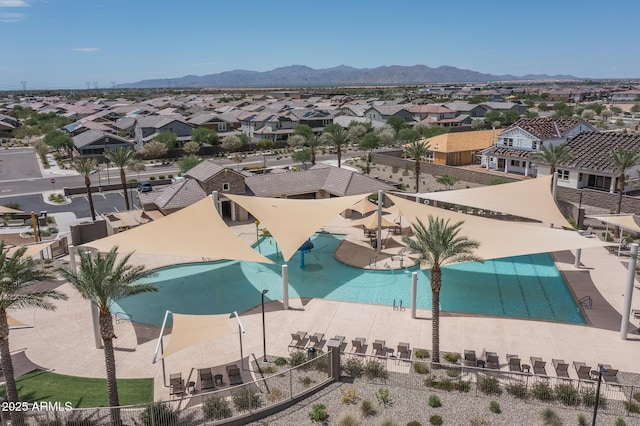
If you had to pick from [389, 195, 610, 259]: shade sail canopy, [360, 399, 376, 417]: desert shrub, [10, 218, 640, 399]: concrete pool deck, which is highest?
[389, 195, 610, 259]: shade sail canopy

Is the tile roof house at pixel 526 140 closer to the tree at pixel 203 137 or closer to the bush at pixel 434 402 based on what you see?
the tree at pixel 203 137

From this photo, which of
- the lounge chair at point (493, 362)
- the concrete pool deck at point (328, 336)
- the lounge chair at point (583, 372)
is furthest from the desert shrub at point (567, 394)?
the lounge chair at point (493, 362)

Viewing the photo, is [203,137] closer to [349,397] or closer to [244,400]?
[244,400]

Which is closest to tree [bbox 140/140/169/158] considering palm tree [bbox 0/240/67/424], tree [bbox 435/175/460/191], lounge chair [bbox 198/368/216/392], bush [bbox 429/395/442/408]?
tree [bbox 435/175/460/191]

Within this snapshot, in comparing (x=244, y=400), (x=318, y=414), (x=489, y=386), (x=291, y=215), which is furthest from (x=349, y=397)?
(x=291, y=215)

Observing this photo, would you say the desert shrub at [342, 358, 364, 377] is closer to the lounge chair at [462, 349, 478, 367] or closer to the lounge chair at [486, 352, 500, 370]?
the lounge chair at [462, 349, 478, 367]
